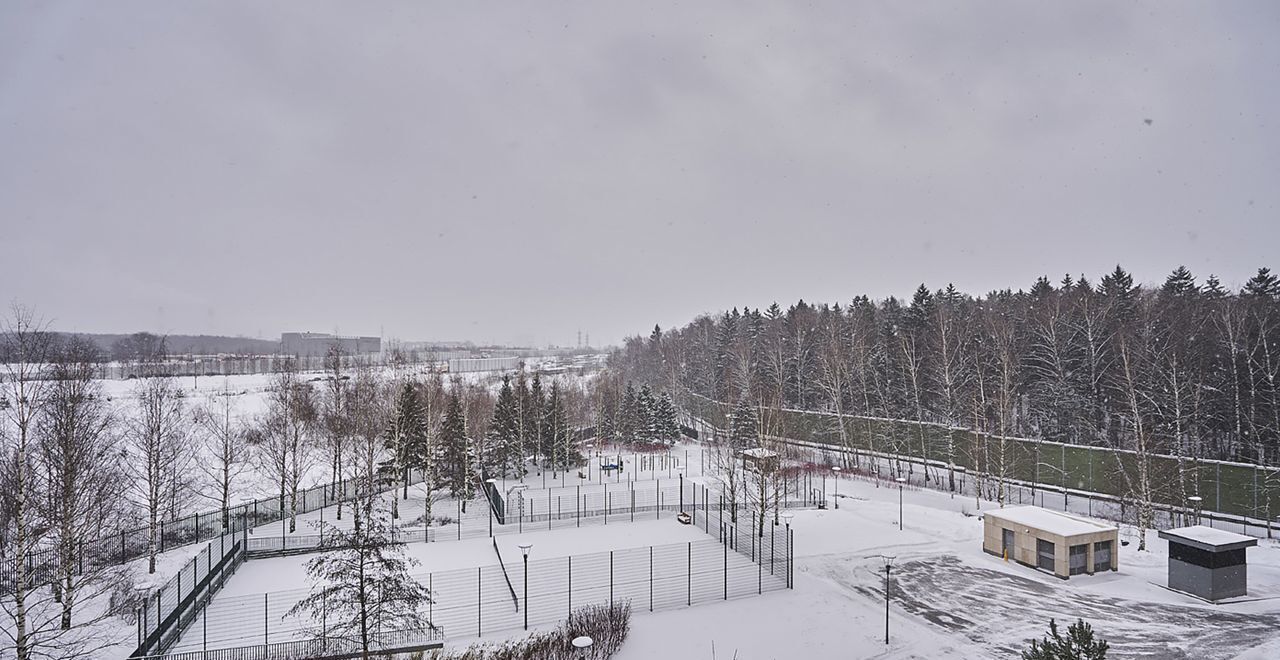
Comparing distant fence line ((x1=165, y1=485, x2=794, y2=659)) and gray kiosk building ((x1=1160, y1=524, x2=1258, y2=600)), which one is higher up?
gray kiosk building ((x1=1160, y1=524, x2=1258, y2=600))

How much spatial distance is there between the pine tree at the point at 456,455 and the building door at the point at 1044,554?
25.3 m

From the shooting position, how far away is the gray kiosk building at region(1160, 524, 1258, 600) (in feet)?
58.6

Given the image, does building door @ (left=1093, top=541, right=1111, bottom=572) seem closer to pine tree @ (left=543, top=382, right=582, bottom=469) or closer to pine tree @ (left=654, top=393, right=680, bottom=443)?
pine tree @ (left=543, top=382, right=582, bottom=469)

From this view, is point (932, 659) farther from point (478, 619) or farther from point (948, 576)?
point (478, 619)

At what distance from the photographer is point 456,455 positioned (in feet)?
118

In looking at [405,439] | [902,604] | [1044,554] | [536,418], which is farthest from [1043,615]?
[536,418]

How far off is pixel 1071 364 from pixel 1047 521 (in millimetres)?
24927

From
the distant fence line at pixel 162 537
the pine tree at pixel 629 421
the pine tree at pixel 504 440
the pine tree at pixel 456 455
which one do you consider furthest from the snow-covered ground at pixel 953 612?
the pine tree at pixel 629 421

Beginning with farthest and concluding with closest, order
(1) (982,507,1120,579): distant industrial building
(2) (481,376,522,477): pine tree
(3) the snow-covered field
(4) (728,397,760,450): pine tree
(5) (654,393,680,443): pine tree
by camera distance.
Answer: (5) (654,393,680,443): pine tree
(4) (728,397,760,450): pine tree
(2) (481,376,522,477): pine tree
(1) (982,507,1120,579): distant industrial building
(3) the snow-covered field

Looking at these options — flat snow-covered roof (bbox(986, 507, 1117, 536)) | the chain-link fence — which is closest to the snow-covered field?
the chain-link fence

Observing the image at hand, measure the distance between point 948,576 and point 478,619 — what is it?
14871mm

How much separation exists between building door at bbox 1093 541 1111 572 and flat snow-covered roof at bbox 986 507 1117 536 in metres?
0.56

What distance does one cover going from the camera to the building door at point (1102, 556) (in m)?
20.6

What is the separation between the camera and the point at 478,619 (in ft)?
53.0
